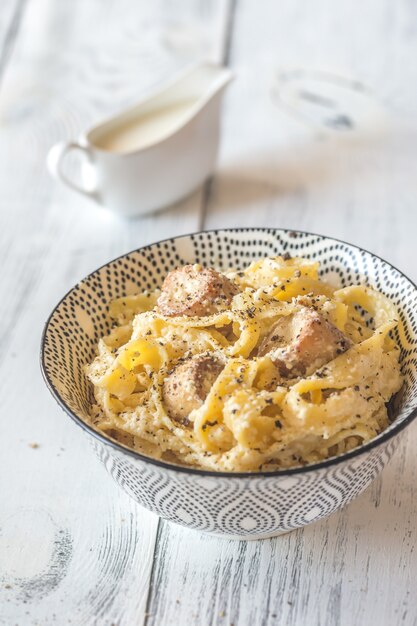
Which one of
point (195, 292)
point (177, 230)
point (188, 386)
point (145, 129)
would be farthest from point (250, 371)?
point (145, 129)

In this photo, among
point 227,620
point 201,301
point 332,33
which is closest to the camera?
point 227,620

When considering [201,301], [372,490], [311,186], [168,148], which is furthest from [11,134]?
[372,490]

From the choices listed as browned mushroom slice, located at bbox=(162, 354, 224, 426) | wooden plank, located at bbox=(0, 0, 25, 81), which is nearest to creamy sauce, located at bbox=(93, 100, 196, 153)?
wooden plank, located at bbox=(0, 0, 25, 81)

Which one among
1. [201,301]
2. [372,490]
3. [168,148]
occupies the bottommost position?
[372,490]

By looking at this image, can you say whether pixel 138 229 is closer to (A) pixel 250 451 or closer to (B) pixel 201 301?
(B) pixel 201 301

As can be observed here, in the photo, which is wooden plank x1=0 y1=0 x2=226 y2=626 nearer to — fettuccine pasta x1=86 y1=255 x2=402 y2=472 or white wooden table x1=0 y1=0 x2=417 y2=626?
white wooden table x1=0 y1=0 x2=417 y2=626
